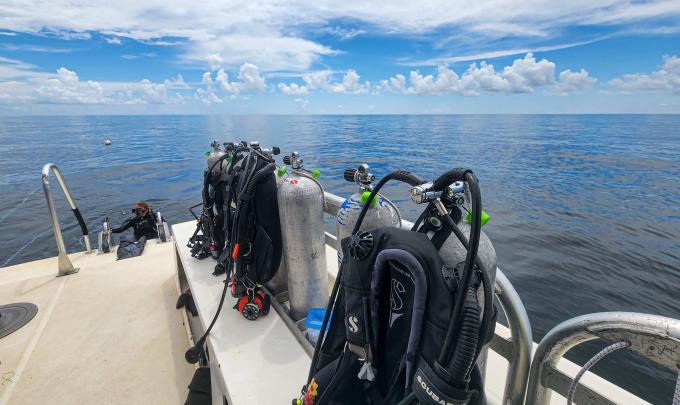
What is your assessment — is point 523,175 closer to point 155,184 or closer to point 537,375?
point 537,375

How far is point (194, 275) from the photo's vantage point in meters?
2.82

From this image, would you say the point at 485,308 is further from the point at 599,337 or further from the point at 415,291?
the point at 599,337

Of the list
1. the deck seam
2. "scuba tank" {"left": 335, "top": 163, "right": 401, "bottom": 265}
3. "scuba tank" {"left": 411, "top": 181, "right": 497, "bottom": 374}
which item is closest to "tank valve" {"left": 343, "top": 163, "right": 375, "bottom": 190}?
"scuba tank" {"left": 335, "top": 163, "right": 401, "bottom": 265}

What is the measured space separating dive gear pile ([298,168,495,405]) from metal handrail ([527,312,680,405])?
0.23 meters

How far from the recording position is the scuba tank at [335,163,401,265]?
1.63 metres

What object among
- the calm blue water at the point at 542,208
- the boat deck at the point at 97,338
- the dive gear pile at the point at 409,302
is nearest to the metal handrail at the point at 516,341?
the dive gear pile at the point at 409,302

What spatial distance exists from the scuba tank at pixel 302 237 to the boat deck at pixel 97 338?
3.92 ft

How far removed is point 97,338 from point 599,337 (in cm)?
375

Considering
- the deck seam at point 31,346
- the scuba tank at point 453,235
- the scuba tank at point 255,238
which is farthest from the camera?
the deck seam at point 31,346

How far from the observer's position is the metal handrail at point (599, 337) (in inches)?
30.3

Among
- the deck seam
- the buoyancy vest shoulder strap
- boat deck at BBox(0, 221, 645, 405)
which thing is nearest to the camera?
the buoyancy vest shoulder strap

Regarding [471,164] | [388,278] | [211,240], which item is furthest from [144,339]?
[471,164]

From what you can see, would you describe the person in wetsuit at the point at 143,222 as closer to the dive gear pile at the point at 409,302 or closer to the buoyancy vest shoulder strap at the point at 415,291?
the dive gear pile at the point at 409,302

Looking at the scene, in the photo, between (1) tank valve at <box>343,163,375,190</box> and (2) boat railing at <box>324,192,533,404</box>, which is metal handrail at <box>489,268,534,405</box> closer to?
(2) boat railing at <box>324,192,533,404</box>
